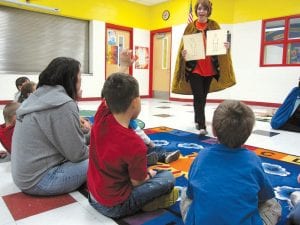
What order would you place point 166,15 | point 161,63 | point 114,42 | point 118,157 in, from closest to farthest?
point 118,157, point 114,42, point 166,15, point 161,63

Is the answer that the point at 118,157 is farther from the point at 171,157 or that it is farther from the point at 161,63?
the point at 161,63

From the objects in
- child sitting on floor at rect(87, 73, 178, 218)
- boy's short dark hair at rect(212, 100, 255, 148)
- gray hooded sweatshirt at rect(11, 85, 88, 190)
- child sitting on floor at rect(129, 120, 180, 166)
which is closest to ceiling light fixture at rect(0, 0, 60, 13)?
child sitting on floor at rect(129, 120, 180, 166)

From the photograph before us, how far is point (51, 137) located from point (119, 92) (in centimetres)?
45

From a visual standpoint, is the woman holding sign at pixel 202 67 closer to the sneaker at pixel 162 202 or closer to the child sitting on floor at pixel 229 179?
the sneaker at pixel 162 202

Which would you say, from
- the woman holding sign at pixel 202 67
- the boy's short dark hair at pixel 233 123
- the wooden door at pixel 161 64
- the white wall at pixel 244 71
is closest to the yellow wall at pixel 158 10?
the white wall at pixel 244 71

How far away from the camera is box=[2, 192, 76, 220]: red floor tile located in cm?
117

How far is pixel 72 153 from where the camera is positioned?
51.4 inches

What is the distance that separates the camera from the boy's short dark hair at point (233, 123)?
0.84 meters

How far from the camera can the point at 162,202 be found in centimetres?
121

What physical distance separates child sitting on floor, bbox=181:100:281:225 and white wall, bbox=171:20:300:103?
5.16 meters

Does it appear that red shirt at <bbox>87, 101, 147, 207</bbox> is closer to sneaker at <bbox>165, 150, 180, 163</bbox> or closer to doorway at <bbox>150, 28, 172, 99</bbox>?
sneaker at <bbox>165, 150, 180, 163</bbox>

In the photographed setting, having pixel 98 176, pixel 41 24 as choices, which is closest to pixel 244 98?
pixel 41 24

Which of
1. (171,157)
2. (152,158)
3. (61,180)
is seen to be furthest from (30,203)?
(171,157)

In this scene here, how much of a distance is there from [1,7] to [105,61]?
92.8 inches
